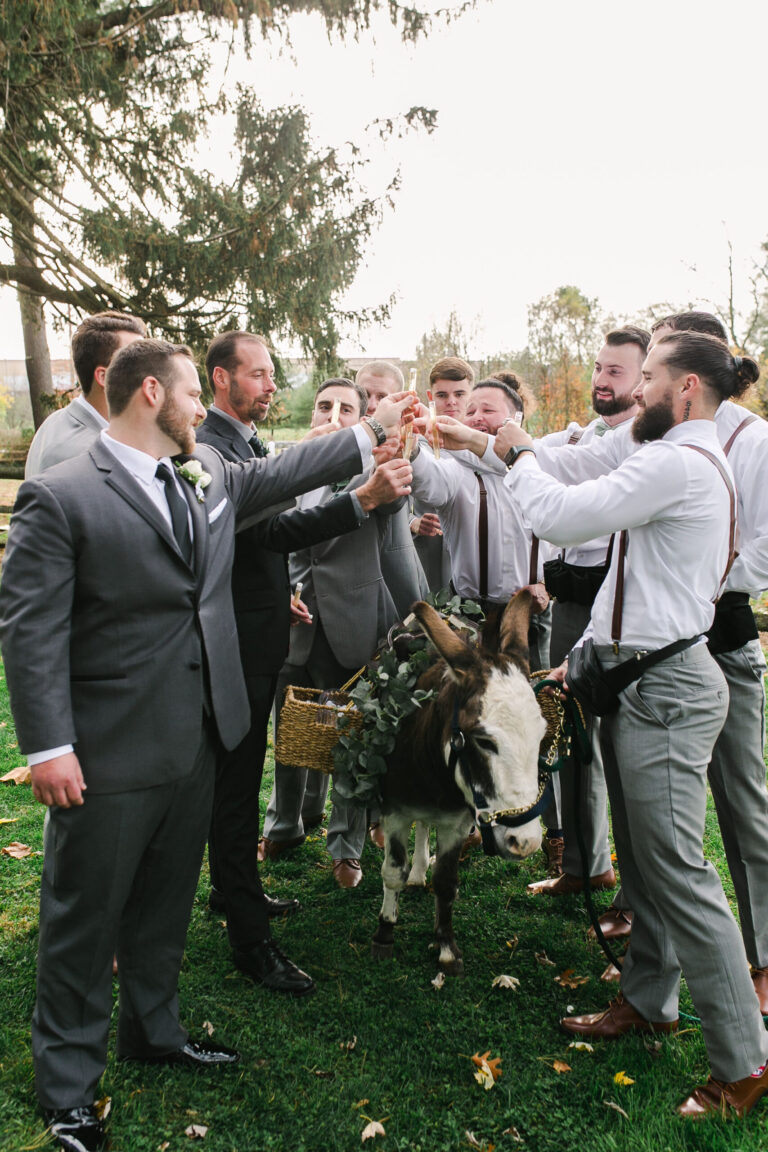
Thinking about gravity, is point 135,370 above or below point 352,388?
above

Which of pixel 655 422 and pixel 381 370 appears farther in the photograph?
pixel 381 370

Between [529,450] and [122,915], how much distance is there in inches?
105

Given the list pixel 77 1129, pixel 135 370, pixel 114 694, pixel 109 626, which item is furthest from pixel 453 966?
pixel 135 370

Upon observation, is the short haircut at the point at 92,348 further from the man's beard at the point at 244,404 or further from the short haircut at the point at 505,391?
the short haircut at the point at 505,391

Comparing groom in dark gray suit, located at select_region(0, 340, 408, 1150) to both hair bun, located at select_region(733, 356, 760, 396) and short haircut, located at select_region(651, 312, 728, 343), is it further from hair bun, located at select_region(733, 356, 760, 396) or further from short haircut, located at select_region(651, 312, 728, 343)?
short haircut, located at select_region(651, 312, 728, 343)

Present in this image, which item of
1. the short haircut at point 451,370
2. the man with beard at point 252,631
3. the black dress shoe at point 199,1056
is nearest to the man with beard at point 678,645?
the man with beard at point 252,631

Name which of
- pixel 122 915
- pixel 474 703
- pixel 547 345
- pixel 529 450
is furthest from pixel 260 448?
pixel 547 345

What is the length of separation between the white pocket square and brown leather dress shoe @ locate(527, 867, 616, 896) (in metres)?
3.32

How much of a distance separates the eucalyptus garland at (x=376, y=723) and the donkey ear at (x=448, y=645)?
562mm

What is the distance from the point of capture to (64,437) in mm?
3830

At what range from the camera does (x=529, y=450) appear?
147 inches

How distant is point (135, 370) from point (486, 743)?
82.7 inches

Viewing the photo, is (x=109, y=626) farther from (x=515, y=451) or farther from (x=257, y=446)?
(x=515, y=451)

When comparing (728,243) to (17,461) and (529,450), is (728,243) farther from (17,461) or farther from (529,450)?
(529,450)
